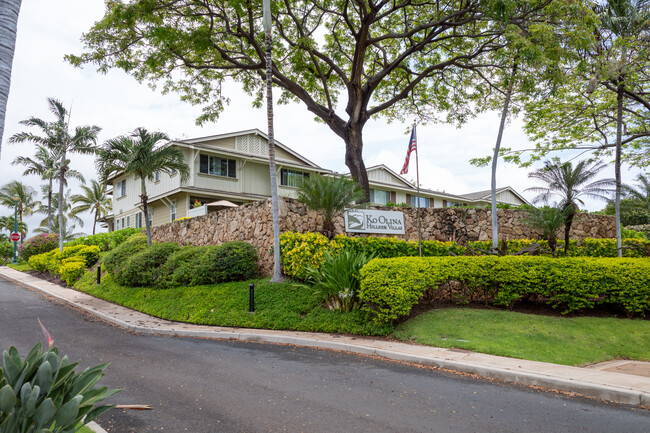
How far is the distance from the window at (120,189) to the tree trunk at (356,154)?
21596 millimetres

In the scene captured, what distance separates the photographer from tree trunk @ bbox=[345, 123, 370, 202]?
18.7 meters

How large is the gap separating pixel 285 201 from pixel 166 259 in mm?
5520

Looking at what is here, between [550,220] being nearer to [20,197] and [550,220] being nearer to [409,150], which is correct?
[409,150]

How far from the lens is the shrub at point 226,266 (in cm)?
1412

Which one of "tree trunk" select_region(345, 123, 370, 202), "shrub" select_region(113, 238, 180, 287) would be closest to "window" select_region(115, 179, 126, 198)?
"shrub" select_region(113, 238, 180, 287)

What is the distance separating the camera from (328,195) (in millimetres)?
14406

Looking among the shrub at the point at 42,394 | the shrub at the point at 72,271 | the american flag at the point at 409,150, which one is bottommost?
the shrub at the point at 72,271

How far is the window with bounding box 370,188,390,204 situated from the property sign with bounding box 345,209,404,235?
1725cm

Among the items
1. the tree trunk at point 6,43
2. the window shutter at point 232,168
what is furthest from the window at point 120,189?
the tree trunk at point 6,43

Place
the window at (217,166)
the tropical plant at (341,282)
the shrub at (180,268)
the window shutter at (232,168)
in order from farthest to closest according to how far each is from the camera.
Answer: the window shutter at (232,168) → the window at (217,166) → the shrub at (180,268) → the tropical plant at (341,282)

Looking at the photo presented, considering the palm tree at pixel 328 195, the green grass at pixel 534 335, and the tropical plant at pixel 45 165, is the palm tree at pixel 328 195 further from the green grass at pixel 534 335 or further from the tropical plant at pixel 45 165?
the tropical plant at pixel 45 165

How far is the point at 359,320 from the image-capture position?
401 inches

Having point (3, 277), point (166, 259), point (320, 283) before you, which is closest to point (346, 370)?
point (320, 283)

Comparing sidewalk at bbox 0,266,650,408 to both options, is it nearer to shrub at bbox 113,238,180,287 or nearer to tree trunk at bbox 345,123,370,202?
shrub at bbox 113,238,180,287
